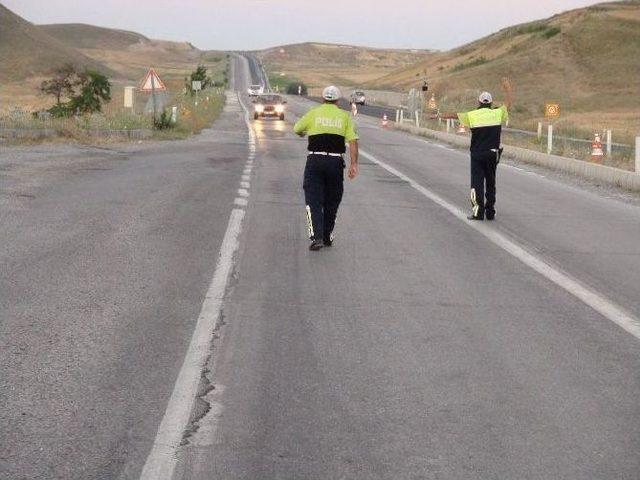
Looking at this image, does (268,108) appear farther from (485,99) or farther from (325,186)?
(325,186)

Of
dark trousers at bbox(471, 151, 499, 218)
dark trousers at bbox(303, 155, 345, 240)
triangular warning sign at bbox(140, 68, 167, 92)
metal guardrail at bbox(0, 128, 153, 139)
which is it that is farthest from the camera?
triangular warning sign at bbox(140, 68, 167, 92)

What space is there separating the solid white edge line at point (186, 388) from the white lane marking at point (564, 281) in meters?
2.97

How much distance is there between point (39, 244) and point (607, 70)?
100686mm

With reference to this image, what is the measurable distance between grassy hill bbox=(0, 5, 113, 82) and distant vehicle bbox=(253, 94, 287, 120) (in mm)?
73268

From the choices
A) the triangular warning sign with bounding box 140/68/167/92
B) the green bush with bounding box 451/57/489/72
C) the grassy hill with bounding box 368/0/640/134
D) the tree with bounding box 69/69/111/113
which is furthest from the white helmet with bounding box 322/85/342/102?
the green bush with bounding box 451/57/489/72

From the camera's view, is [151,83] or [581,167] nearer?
[581,167]

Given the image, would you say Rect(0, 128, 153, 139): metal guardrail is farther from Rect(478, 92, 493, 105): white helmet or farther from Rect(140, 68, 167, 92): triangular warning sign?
Rect(478, 92, 493, 105): white helmet

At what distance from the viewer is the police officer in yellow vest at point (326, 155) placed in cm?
1203

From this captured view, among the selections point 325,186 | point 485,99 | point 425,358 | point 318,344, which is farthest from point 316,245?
point 425,358

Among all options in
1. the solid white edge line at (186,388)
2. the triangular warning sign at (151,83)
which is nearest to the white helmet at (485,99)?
the solid white edge line at (186,388)

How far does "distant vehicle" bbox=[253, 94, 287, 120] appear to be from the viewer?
57.9 meters

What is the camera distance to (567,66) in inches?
4321

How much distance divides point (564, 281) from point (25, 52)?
14486 centimetres

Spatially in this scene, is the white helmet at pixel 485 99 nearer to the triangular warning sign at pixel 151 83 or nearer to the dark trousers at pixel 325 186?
the dark trousers at pixel 325 186
